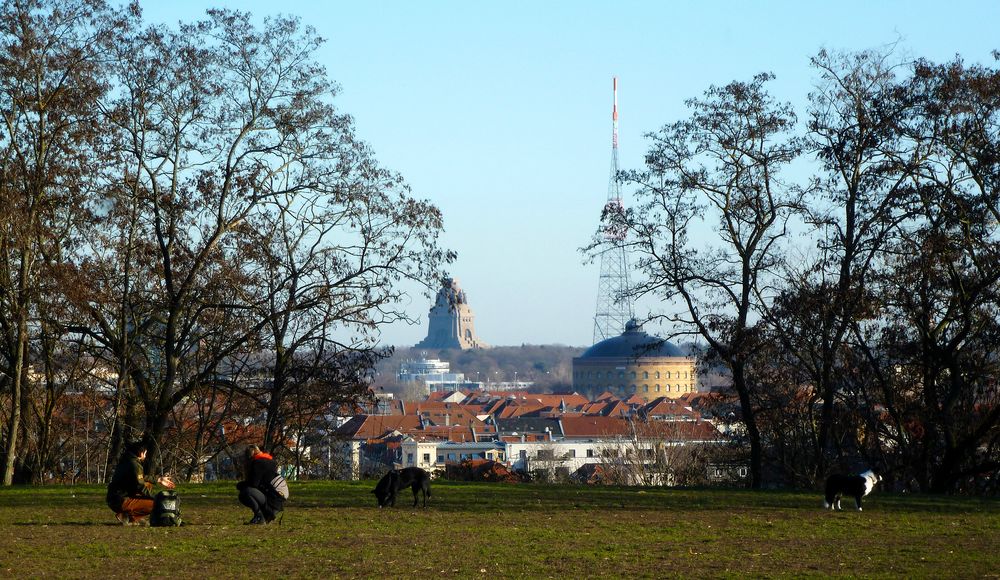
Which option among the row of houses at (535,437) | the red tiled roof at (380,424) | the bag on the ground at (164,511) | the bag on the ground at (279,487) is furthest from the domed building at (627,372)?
the bag on the ground at (164,511)

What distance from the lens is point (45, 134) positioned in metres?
24.2

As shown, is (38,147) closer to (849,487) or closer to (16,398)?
(16,398)

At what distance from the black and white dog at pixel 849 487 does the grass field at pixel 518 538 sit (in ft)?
0.76

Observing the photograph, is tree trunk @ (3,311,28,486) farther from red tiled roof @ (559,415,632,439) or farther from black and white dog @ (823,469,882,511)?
red tiled roof @ (559,415,632,439)

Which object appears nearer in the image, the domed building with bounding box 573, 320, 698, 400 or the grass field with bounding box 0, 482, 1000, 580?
the grass field with bounding box 0, 482, 1000, 580

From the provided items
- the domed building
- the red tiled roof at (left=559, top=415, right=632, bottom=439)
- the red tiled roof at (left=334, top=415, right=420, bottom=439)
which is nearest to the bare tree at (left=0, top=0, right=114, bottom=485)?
the red tiled roof at (left=334, top=415, right=420, bottom=439)

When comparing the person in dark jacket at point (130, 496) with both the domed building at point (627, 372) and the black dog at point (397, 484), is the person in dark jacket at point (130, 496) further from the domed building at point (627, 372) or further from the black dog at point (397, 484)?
the domed building at point (627, 372)

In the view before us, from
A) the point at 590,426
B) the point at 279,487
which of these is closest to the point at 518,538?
the point at 279,487

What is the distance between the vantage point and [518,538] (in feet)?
42.3

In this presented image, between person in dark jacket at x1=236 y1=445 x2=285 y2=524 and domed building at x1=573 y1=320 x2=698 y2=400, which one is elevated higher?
domed building at x1=573 y1=320 x2=698 y2=400

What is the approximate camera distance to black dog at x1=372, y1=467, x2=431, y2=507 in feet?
53.4

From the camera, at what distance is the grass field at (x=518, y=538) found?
1060 cm

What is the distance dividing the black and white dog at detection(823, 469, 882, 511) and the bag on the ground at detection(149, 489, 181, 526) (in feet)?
26.6

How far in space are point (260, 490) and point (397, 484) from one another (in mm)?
2539
